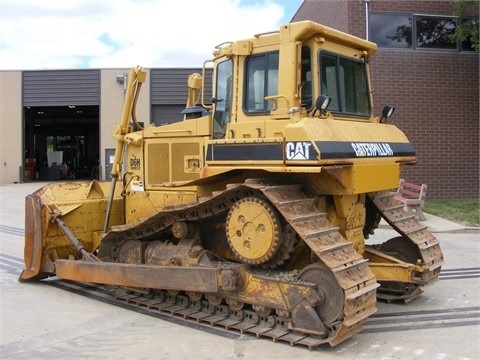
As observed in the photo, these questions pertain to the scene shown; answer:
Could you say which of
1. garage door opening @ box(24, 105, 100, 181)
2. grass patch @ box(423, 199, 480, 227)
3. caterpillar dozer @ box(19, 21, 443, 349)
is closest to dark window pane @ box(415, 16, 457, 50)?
grass patch @ box(423, 199, 480, 227)

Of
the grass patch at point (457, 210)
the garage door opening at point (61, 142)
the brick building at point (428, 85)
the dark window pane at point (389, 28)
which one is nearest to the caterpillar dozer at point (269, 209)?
the grass patch at point (457, 210)

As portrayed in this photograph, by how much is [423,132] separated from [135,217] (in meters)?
9.91

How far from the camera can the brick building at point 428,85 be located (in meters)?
14.5

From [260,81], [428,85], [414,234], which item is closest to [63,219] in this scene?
[260,81]

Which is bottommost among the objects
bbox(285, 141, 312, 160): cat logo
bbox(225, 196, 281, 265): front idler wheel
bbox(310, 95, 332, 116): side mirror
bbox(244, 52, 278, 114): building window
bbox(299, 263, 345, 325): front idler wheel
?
bbox(299, 263, 345, 325): front idler wheel

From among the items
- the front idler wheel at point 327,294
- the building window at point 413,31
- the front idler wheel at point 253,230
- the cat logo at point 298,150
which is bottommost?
the front idler wheel at point 327,294

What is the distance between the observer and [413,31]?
14664 millimetres

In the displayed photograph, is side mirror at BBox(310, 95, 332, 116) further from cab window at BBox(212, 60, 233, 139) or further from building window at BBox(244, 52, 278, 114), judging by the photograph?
cab window at BBox(212, 60, 233, 139)

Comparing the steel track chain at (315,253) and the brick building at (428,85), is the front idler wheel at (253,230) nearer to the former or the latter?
the steel track chain at (315,253)

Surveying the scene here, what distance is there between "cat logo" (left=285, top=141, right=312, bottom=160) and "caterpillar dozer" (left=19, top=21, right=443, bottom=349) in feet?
0.03

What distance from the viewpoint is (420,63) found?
573 inches

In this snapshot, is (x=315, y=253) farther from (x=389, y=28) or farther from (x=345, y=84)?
(x=389, y=28)

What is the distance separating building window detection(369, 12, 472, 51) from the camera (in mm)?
14547

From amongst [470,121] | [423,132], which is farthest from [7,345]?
[470,121]
